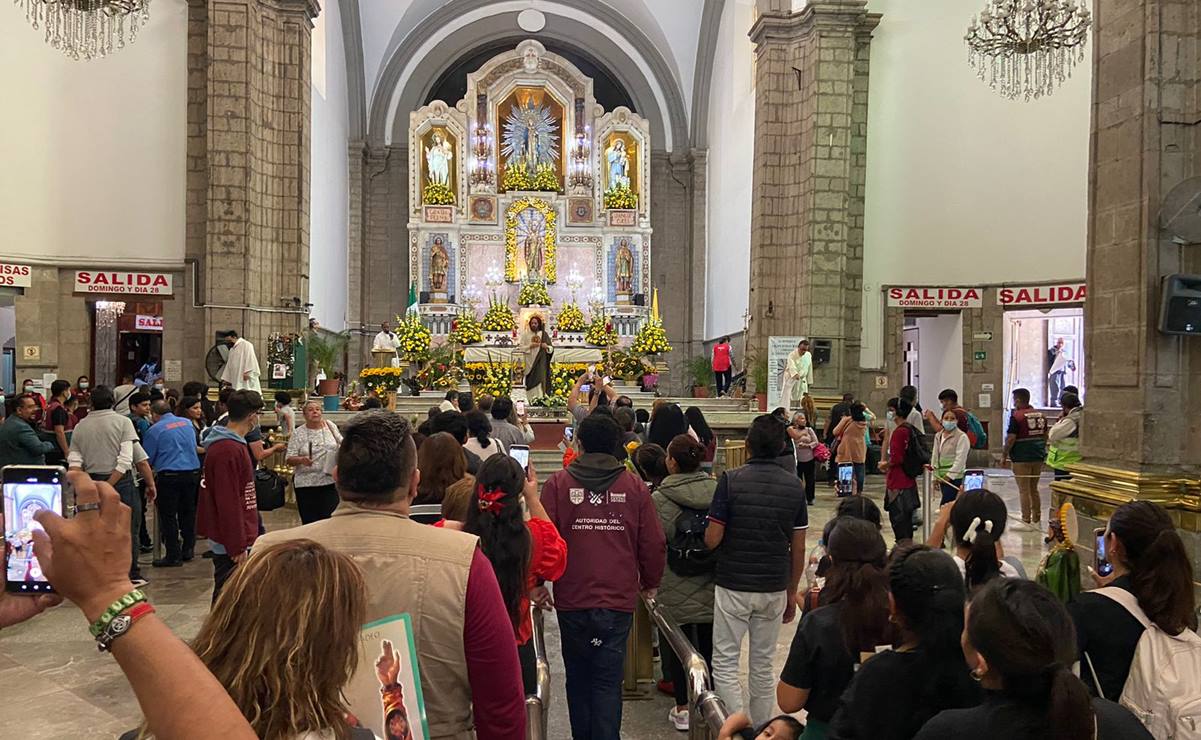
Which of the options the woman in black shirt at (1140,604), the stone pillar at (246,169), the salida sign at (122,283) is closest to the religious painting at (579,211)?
the stone pillar at (246,169)

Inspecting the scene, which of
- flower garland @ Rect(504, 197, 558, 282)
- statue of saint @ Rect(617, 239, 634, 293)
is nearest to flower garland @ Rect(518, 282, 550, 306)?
flower garland @ Rect(504, 197, 558, 282)

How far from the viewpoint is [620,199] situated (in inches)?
1089

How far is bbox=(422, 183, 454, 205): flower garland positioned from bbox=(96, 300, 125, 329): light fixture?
11.3 m

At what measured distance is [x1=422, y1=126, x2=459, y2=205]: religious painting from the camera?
27.3m

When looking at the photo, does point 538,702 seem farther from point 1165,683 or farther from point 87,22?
point 87,22

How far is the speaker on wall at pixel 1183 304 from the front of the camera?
618 centimetres

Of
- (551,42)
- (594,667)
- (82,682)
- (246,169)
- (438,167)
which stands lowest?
(82,682)

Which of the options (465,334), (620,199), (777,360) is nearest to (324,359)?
(465,334)

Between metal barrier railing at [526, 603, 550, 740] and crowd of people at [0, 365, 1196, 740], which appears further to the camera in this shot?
metal barrier railing at [526, 603, 550, 740]

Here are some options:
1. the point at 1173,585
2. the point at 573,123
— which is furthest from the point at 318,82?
the point at 1173,585

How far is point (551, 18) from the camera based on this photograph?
1121 inches

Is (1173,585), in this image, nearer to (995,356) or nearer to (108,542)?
(108,542)

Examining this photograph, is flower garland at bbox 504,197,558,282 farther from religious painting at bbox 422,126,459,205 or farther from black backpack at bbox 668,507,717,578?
black backpack at bbox 668,507,717,578

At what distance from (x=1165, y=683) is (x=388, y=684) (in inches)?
82.8
